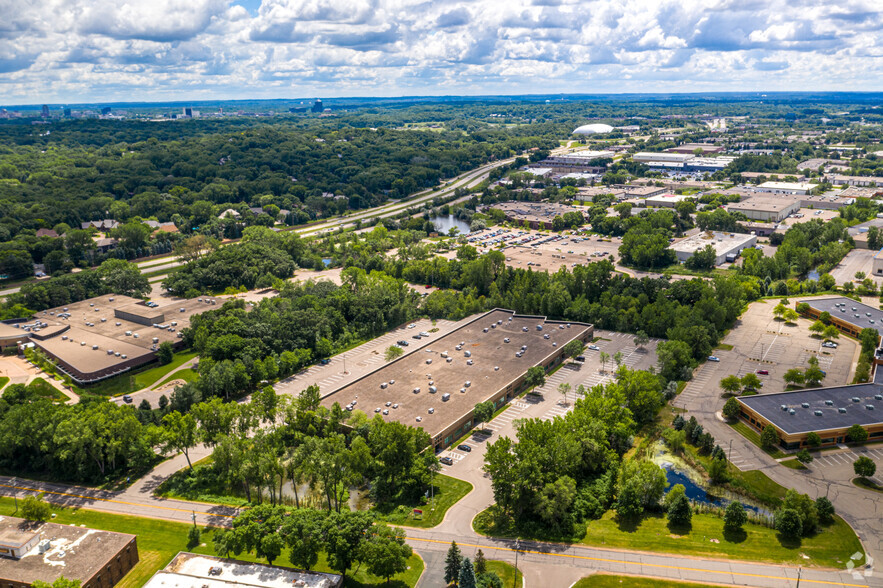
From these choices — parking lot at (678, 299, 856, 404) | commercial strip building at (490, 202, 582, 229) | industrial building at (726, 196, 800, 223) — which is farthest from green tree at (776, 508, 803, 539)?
industrial building at (726, 196, 800, 223)

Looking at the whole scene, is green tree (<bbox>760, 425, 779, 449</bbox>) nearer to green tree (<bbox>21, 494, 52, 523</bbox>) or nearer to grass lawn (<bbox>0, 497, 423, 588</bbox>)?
grass lawn (<bbox>0, 497, 423, 588</bbox>)

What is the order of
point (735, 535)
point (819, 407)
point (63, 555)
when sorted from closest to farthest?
point (63, 555)
point (735, 535)
point (819, 407)

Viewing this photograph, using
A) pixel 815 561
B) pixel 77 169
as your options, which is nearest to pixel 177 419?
pixel 815 561

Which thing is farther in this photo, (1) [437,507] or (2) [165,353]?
(2) [165,353]

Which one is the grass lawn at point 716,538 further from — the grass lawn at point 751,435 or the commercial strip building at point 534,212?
the commercial strip building at point 534,212

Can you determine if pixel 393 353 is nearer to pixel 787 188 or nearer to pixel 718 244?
pixel 718 244

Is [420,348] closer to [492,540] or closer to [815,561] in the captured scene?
[492,540]

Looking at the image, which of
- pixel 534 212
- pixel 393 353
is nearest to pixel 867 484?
pixel 393 353

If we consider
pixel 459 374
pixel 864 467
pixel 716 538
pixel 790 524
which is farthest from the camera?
pixel 459 374
